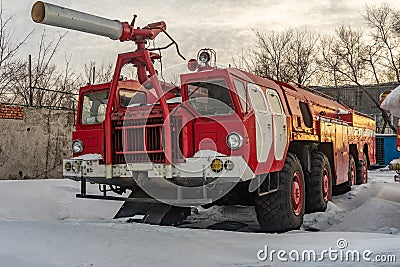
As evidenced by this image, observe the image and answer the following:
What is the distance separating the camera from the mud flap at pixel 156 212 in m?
6.99

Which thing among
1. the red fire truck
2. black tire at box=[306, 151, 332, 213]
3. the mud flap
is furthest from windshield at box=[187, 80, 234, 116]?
black tire at box=[306, 151, 332, 213]

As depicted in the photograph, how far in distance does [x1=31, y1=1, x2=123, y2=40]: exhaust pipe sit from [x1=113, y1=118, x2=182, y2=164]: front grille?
1287 mm

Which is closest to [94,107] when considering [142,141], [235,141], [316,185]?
[142,141]

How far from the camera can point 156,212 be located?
706cm

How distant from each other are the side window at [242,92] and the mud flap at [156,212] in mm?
1962

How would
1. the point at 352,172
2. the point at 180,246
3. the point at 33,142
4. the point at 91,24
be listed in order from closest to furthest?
the point at 180,246, the point at 91,24, the point at 33,142, the point at 352,172

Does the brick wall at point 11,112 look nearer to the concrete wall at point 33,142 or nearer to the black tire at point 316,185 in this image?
the concrete wall at point 33,142

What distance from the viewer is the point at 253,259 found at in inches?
167

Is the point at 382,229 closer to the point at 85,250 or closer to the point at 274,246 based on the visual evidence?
the point at 274,246

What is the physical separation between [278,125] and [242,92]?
2.91 feet

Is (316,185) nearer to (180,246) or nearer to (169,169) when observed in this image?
(169,169)

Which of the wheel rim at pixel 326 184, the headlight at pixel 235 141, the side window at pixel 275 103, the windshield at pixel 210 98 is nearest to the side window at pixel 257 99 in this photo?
the side window at pixel 275 103

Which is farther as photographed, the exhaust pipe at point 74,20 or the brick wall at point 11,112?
the brick wall at point 11,112

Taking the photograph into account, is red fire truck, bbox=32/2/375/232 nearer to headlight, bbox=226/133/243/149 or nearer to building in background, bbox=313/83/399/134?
headlight, bbox=226/133/243/149
